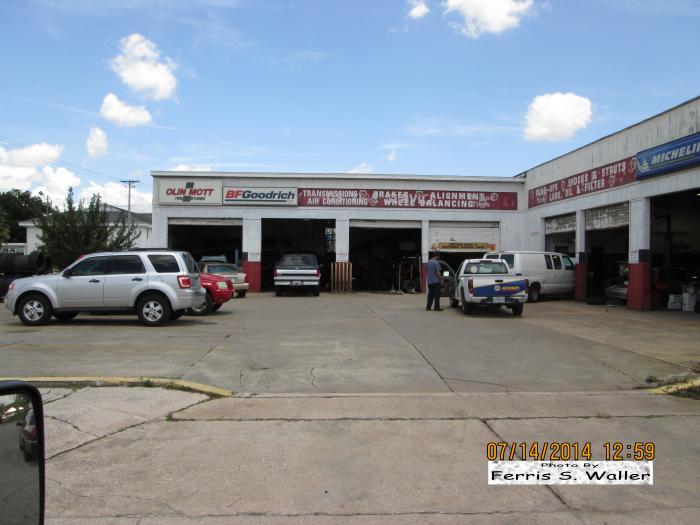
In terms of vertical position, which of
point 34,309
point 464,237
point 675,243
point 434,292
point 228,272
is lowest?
point 34,309

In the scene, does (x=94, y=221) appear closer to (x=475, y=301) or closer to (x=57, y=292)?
(x=57, y=292)

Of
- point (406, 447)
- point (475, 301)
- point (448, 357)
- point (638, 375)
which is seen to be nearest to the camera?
point (406, 447)

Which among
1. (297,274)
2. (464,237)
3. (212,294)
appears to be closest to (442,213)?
(464,237)

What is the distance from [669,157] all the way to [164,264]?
1545 centimetres

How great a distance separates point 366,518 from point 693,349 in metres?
9.31

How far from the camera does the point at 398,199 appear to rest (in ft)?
94.7

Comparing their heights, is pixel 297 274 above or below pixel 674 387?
above

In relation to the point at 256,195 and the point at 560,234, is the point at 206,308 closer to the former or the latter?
the point at 256,195

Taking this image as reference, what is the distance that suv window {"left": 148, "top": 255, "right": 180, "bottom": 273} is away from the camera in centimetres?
1309

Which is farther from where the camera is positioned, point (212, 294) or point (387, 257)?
point (387, 257)

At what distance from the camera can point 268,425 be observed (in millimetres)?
5633

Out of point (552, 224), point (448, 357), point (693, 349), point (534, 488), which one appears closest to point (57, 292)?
point (448, 357)

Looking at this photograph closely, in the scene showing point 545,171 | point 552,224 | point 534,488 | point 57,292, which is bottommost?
point 534,488

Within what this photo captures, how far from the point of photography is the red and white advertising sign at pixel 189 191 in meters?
28.3
